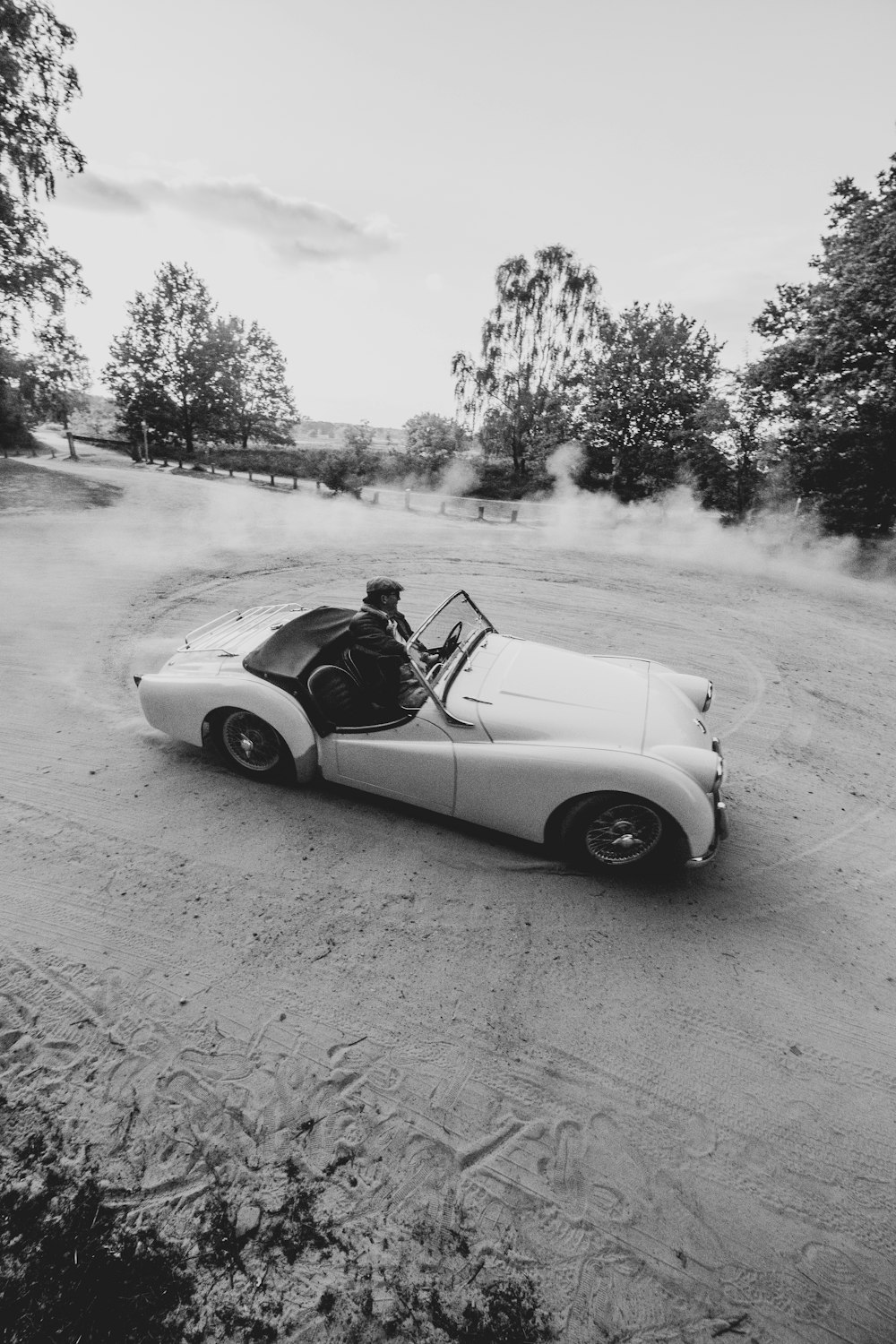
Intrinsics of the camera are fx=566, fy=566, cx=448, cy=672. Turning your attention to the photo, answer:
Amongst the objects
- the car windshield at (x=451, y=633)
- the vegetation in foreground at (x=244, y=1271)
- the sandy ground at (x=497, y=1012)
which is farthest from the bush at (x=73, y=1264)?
the car windshield at (x=451, y=633)

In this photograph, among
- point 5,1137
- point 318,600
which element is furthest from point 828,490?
point 5,1137

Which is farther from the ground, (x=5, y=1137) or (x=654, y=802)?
(x=654, y=802)

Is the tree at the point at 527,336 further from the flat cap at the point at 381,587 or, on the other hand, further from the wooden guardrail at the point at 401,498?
the flat cap at the point at 381,587

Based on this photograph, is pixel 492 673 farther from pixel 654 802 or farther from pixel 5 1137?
pixel 5 1137

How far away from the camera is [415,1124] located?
247 centimetres

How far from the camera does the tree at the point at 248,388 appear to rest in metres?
34.3

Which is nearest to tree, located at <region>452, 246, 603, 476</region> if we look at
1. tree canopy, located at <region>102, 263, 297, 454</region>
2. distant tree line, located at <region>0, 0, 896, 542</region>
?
distant tree line, located at <region>0, 0, 896, 542</region>

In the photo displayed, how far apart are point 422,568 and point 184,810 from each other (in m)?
7.70

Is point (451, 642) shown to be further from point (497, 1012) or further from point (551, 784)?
point (497, 1012)

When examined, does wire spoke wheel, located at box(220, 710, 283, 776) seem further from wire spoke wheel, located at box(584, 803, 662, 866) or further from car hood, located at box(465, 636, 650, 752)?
wire spoke wheel, located at box(584, 803, 662, 866)

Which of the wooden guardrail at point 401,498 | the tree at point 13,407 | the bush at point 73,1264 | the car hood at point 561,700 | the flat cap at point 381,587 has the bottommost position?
the bush at point 73,1264

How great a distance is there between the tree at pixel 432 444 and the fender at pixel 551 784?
2694cm

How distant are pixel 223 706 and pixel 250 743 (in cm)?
36

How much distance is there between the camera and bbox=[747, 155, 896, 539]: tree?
1225 centimetres
